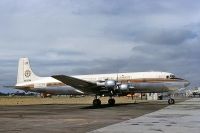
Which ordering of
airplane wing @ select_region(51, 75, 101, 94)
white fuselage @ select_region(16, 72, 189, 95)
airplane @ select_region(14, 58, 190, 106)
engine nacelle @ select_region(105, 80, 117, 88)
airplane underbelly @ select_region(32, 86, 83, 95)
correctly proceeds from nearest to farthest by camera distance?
airplane wing @ select_region(51, 75, 101, 94), engine nacelle @ select_region(105, 80, 117, 88), airplane @ select_region(14, 58, 190, 106), white fuselage @ select_region(16, 72, 189, 95), airplane underbelly @ select_region(32, 86, 83, 95)

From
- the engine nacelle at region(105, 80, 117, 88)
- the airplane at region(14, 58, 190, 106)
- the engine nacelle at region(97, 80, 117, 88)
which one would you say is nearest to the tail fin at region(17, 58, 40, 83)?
the airplane at region(14, 58, 190, 106)

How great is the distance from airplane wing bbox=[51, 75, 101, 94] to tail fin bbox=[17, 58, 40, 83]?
9.94 m

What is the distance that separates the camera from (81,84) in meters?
39.3

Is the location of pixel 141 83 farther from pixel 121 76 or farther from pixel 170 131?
pixel 170 131

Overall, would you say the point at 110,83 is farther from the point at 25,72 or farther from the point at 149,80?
the point at 25,72

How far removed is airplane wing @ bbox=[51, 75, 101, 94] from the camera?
1486 inches

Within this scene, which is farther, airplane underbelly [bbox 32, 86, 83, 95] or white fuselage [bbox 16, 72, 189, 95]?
airplane underbelly [bbox 32, 86, 83, 95]

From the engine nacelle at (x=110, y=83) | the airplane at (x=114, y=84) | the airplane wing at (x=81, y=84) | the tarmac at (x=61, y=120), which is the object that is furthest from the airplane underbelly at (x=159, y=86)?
the tarmac at (x=61, y=120)

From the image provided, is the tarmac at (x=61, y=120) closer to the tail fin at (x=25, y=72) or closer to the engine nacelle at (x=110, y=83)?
the engine nacelle at (x=110, y=83)

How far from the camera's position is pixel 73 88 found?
44.1 m

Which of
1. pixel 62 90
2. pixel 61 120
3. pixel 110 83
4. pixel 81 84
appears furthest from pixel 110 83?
pixel 61 120

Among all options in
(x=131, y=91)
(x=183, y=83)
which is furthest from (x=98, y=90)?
(x=183, y=83)

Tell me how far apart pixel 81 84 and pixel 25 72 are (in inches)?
507

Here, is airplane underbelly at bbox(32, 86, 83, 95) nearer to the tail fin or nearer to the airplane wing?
the airplane wing
